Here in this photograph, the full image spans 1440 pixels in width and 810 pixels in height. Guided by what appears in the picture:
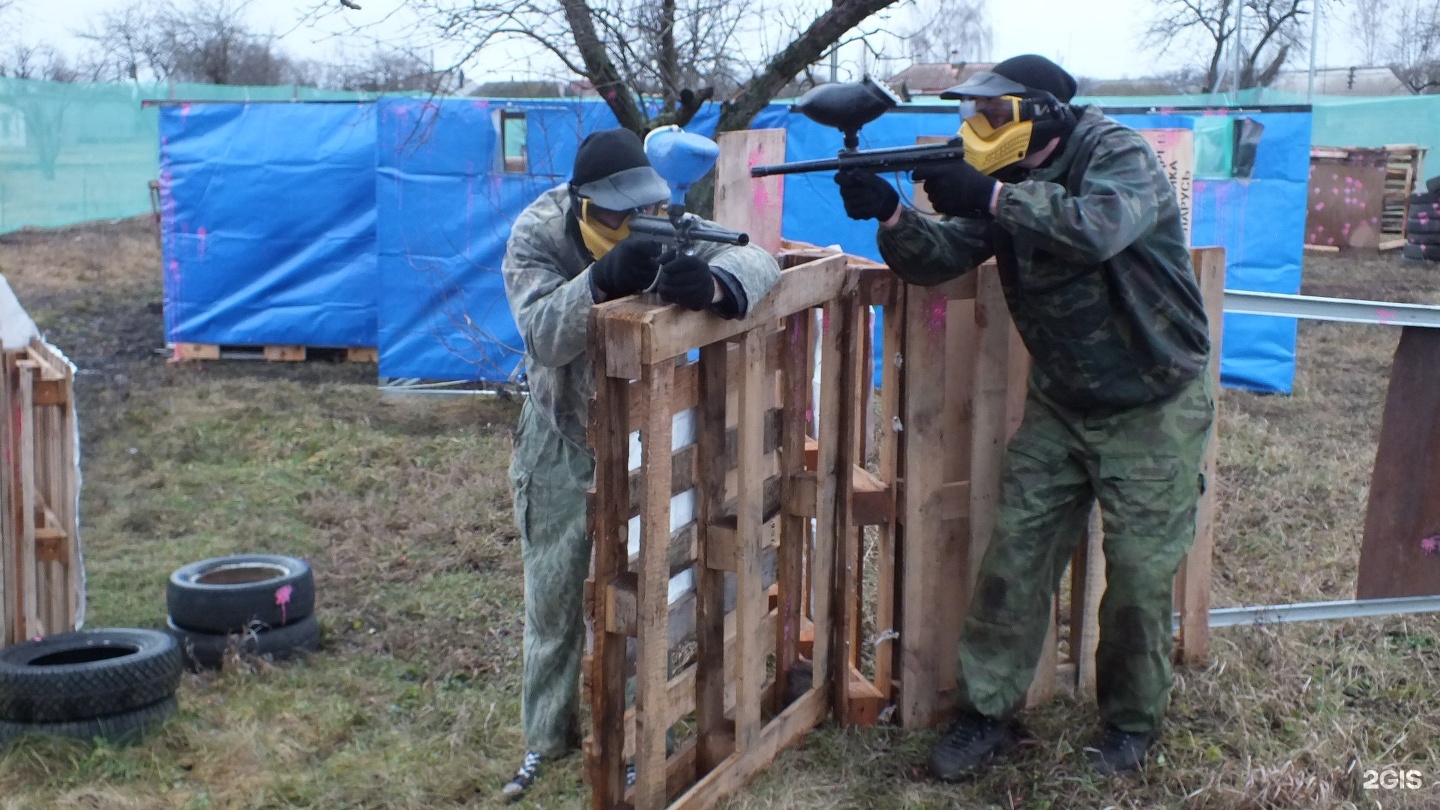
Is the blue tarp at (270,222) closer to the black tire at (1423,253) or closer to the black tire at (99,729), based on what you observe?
the black tire at (99,729)

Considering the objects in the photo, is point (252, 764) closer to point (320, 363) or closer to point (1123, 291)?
point (1123, 291)

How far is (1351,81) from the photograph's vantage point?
4706 centimetres

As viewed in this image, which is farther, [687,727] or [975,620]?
[687,727]

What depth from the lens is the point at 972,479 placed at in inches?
146

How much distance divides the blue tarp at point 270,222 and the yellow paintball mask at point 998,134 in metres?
7.54

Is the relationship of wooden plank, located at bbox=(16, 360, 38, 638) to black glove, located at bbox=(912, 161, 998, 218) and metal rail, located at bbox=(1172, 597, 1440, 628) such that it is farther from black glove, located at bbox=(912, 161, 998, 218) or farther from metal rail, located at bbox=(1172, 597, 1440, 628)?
metal rail, located at bbox=(1172, 597, 1440, 628)

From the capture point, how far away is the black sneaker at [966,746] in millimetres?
3508

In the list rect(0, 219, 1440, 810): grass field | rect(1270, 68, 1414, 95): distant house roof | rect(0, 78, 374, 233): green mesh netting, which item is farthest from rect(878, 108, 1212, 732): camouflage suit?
rect(1270, 68, 1414, 95): distant house roof

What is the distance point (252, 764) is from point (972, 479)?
7.98 ft

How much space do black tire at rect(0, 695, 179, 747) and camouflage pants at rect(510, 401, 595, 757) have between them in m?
1.41

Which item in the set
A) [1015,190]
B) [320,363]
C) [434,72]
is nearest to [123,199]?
[320,363]

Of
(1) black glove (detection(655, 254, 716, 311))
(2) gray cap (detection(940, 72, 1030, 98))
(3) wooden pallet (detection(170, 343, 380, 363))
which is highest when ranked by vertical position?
(2) gray cap (detection(940, 72, 1030, 98))

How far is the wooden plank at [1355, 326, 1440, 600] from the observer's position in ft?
13.9

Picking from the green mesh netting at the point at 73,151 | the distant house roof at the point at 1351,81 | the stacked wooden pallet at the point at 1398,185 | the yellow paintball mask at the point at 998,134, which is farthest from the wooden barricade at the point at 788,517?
the distant house roof at the point at 1351,81
